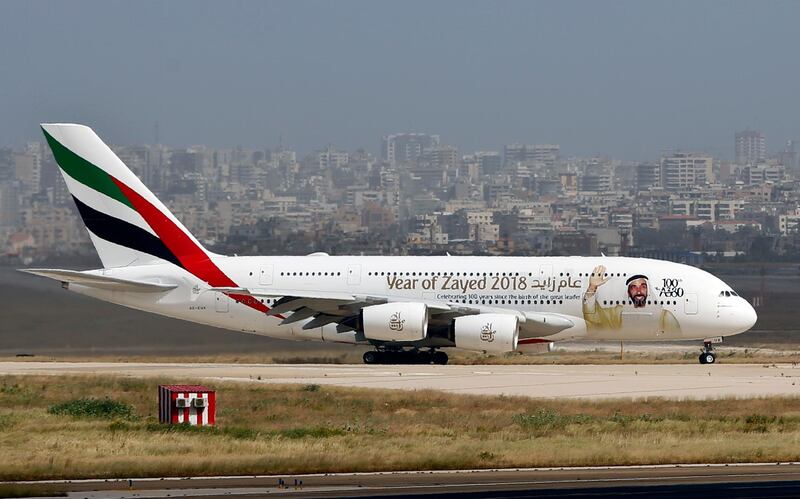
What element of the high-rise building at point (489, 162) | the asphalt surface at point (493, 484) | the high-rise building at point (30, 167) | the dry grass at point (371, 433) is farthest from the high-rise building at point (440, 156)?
the asphalt surface at point (493, 484)

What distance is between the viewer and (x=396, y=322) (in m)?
45.9

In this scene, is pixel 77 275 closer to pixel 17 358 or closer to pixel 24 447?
pixel 17 358

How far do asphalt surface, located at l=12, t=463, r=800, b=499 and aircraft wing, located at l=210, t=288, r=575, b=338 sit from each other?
23.3m

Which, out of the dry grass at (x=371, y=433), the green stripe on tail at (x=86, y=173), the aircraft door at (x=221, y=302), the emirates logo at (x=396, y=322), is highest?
the green stripe on tail at (x=86, y=173)

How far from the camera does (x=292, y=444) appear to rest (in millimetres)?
26281

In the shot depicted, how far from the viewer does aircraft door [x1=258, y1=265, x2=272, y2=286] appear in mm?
48219

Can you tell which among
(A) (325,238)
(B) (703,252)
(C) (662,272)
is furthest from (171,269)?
(B) (703,252)

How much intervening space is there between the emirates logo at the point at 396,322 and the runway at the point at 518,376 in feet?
4.39

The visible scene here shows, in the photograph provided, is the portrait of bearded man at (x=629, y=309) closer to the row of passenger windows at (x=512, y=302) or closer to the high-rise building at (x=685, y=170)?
the row of passenger windows at (x=512, y=302)

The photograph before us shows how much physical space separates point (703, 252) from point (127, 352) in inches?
2177

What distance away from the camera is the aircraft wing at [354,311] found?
1825 inches

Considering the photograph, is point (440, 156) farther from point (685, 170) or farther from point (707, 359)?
point (707, 359)

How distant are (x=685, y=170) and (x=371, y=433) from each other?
12431 centimetres

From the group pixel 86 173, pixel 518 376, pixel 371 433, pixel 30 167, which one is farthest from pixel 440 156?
pixel 371 433
